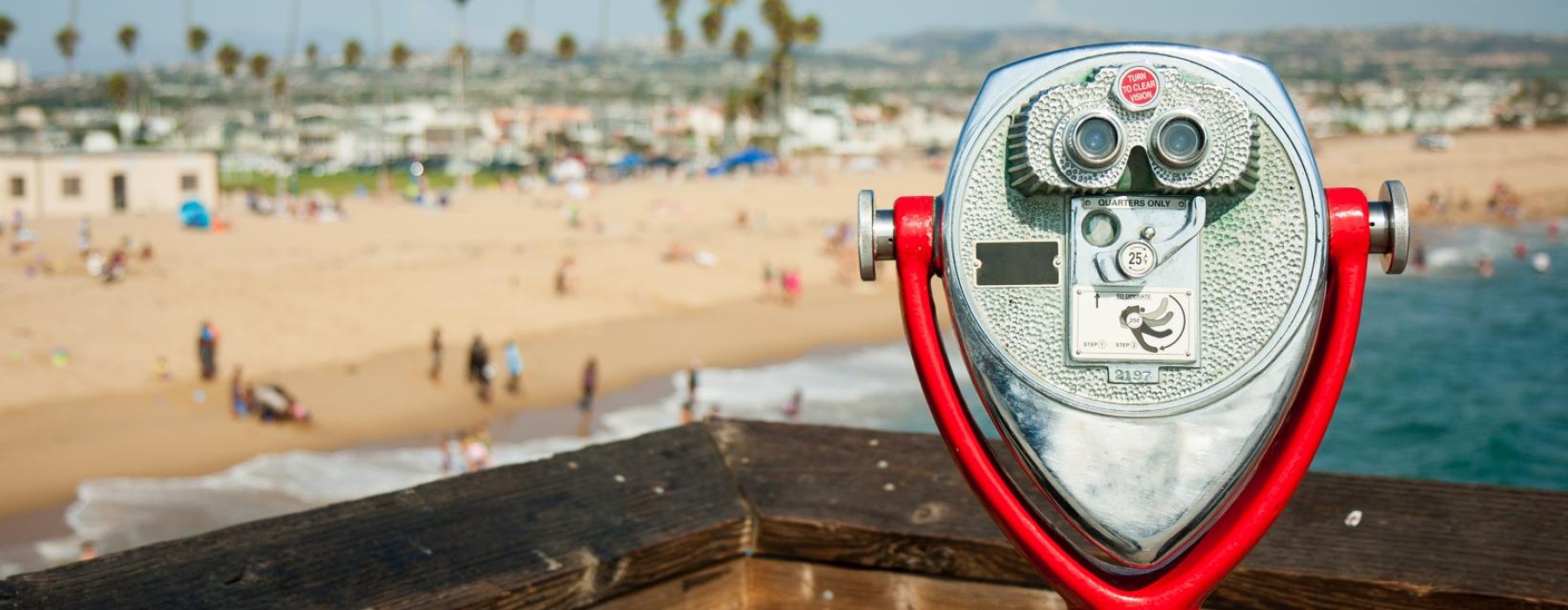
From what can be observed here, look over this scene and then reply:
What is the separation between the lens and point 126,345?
2142 cm

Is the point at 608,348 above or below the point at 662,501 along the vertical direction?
below

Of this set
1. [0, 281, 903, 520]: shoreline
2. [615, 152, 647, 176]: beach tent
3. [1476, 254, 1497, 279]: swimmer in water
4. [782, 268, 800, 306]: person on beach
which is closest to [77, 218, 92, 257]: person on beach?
[0, 281, 903, 520]: shoreline

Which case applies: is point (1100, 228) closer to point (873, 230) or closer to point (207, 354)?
point (873, 230)

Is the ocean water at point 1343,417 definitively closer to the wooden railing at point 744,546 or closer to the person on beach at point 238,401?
the person on beach at point 238,401

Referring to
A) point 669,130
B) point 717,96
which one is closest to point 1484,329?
point 669,130

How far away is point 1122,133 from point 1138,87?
67 mm

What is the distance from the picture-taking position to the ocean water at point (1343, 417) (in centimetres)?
1476

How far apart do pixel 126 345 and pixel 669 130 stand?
262 ft

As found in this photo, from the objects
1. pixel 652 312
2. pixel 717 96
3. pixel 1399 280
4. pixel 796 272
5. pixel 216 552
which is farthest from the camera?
pixel 717 96

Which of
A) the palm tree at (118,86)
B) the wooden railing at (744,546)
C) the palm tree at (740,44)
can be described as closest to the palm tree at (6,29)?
the palm tree at (118,86)

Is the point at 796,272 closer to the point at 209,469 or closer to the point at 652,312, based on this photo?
the point at 652,312

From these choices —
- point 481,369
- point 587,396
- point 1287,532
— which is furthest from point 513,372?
point 1287,532

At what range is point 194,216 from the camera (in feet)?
108

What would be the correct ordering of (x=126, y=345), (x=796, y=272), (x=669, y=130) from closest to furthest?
(x=126, y=345) → (x=796, y=272) → (x=669, y=130)
